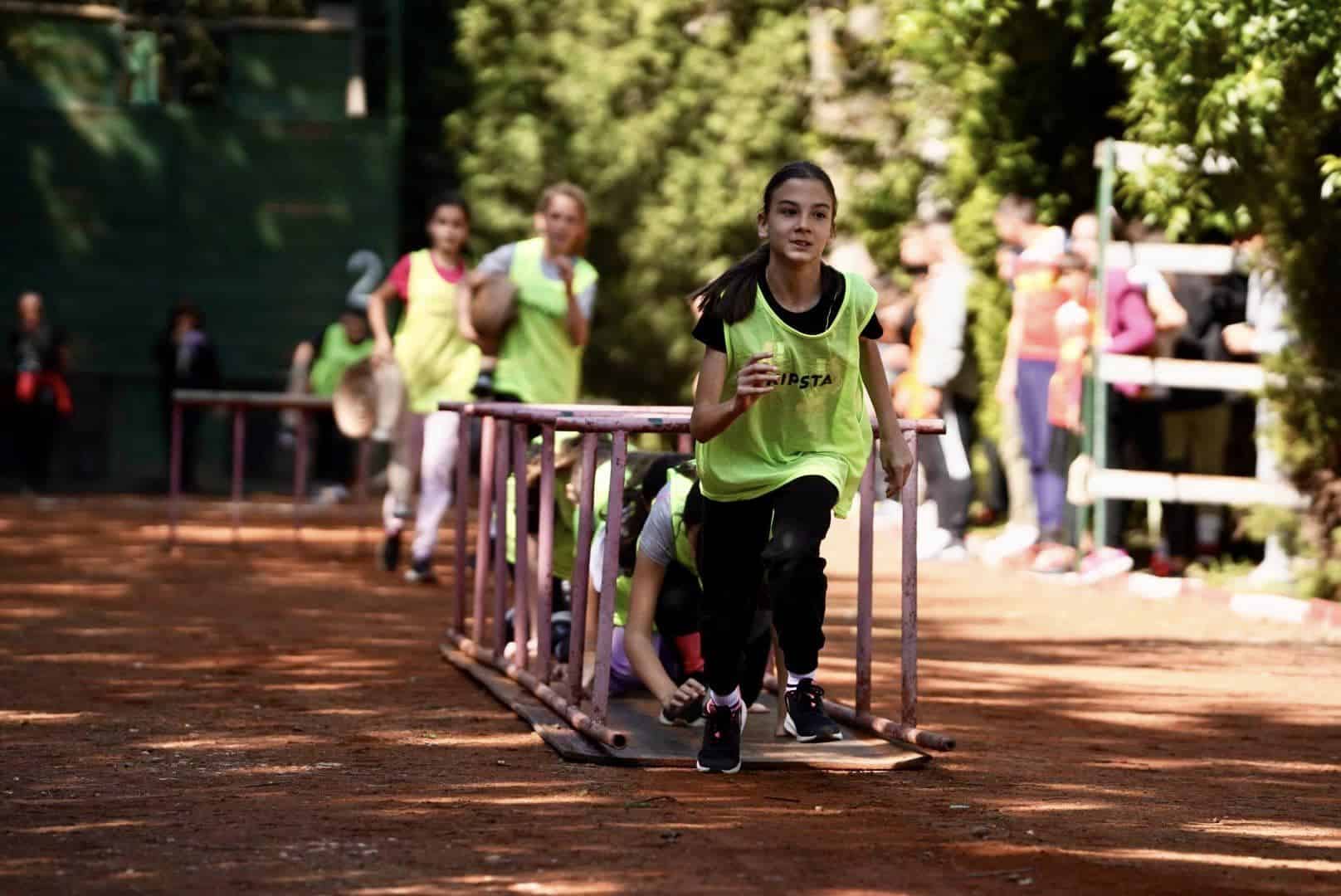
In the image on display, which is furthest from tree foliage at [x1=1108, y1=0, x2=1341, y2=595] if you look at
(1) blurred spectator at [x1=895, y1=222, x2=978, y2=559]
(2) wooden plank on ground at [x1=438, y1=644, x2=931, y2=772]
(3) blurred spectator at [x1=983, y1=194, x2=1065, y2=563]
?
(2) wooden plank on ground at [x1=438, y1=644, x2=931, y2=772]

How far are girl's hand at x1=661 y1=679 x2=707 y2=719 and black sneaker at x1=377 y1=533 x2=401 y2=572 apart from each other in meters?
7.12

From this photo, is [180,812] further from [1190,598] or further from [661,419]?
[1190,598]

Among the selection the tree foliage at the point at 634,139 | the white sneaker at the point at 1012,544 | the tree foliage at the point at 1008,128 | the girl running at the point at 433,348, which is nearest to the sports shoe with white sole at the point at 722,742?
the girl running at the point at 433,348

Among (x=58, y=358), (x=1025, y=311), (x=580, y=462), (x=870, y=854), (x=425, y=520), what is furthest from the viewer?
(x=58, y=358)

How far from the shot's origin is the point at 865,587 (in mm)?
8281

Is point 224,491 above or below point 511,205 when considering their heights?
below

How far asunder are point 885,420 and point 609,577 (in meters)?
0.99

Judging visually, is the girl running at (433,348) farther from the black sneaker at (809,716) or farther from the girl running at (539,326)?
the black sneaker at (809,716)

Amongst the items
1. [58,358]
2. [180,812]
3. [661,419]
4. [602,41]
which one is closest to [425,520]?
[661,419]

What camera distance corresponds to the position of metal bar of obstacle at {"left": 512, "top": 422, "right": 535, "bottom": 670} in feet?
30.3

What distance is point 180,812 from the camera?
6.78 m

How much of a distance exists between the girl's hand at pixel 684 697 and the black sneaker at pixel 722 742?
45 cm

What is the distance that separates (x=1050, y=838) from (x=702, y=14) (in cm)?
2445

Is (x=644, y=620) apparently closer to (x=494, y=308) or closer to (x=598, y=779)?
(x=598, y=779)
